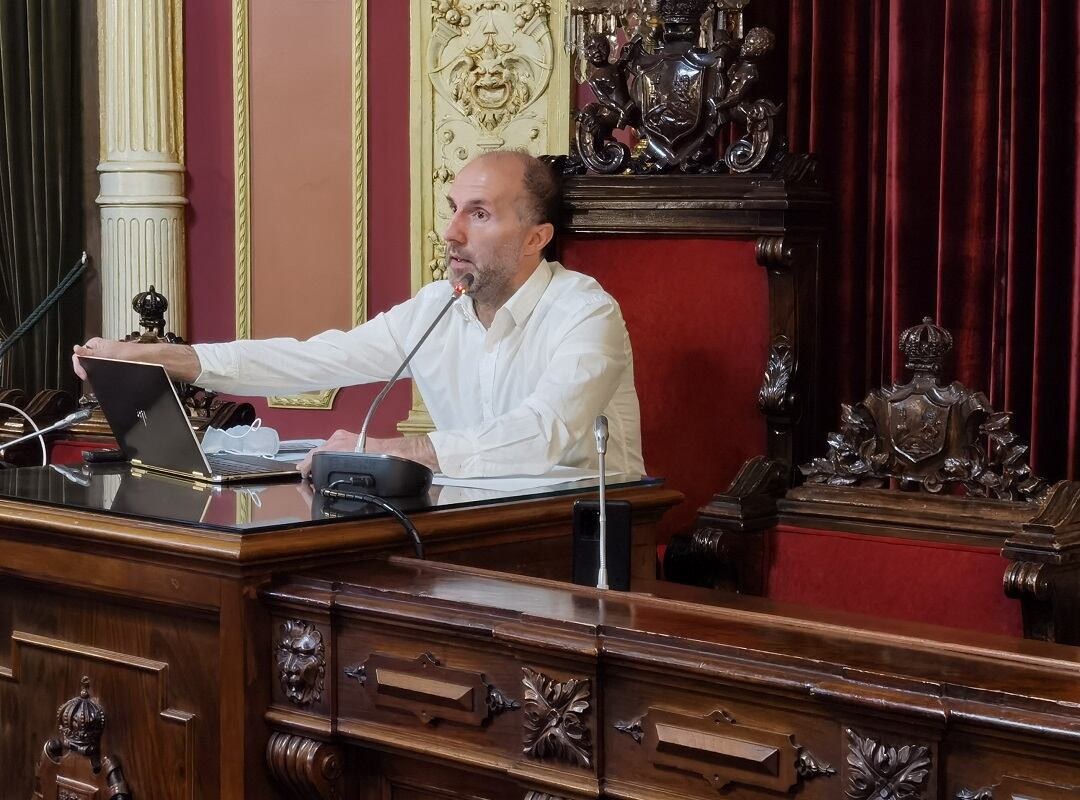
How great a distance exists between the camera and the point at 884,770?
135 centimetres

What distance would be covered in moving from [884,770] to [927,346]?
4.21ft

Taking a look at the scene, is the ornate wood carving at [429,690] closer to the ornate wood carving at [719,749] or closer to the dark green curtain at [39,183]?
the ornate wood carving at [719,749]

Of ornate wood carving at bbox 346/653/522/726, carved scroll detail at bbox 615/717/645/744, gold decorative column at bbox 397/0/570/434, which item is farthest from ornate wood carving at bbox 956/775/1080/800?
gold decorative column at bbox 397/0/570/434

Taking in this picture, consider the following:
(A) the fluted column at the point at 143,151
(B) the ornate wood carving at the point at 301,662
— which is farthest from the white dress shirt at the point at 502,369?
(A) the fluted column at the point at 143,151

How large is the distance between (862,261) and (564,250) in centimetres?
61

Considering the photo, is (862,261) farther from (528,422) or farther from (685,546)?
(528,422)

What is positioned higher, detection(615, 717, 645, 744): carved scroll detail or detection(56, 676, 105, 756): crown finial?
detection(615, 717, 645, 744): carved scroll detail

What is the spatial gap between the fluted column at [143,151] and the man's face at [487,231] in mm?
2001

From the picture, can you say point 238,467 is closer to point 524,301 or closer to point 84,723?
point 84,723

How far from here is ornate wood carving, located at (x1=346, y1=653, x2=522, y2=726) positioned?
65.1 inches

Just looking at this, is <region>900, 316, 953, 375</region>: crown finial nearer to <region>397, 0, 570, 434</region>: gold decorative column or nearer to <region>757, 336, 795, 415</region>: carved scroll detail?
<region>757, 336, 795, 415</region>: carved scroll detail

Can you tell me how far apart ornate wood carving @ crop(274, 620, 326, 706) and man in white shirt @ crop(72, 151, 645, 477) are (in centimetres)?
72

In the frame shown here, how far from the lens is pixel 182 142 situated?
470cm

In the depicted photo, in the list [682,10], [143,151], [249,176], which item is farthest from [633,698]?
[143,151]
